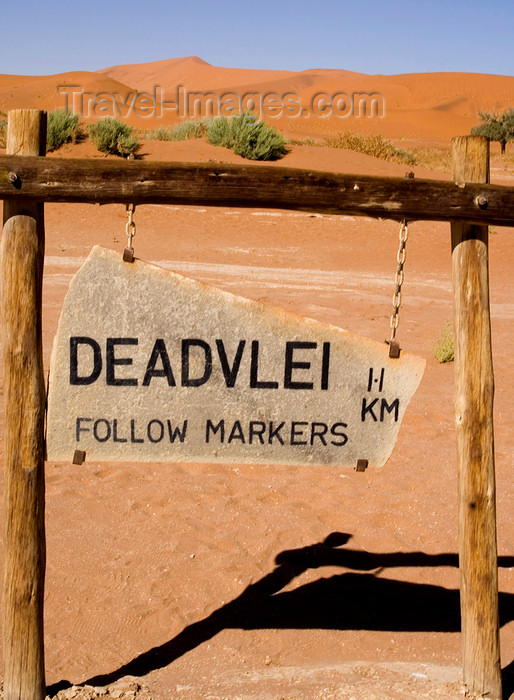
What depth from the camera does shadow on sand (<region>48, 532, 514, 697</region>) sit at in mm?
3975

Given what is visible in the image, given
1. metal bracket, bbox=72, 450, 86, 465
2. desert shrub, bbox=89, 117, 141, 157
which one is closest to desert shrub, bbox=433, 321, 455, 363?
metal bracket, bbox=72, 450, 86, 465

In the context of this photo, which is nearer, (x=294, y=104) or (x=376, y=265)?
(x=376, y=265)

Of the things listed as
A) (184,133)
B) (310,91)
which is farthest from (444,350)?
(310,91)

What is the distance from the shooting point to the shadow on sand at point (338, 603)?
3975mm

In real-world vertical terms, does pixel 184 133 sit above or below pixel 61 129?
above

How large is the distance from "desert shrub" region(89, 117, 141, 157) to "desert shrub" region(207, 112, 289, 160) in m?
2.63

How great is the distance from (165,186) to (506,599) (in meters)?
2.95

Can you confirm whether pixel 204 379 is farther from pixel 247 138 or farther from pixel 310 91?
pixel 310 91

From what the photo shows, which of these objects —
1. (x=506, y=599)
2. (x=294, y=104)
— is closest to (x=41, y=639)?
(x=506, y=599)

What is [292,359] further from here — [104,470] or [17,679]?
[104,470]

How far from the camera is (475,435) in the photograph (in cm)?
313

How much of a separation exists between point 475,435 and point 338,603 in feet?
5.21

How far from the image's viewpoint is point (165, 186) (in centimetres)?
293

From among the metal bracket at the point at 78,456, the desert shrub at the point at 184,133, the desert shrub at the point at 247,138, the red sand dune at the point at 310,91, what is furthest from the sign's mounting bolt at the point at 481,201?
the red sand dune at the point at 310,91
